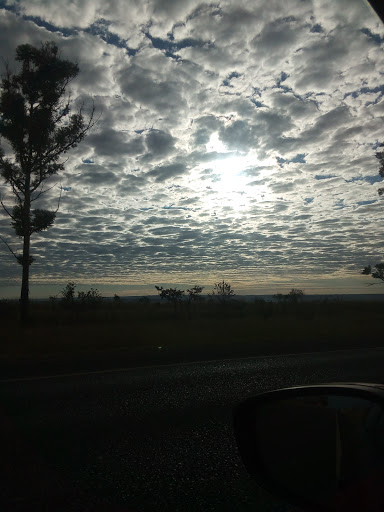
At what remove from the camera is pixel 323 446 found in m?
1.31

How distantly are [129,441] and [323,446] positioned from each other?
3.00 metres

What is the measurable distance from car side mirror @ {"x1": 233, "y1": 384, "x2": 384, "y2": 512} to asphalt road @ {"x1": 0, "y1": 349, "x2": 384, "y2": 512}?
138 centimetres

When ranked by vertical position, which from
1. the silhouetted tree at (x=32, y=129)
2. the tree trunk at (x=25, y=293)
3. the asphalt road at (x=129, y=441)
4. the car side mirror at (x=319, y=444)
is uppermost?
the silhouetted tree at (x=32, y=129)

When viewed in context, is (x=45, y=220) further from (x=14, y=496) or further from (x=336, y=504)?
(x=336, y=504)

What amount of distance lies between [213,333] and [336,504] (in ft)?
45.6

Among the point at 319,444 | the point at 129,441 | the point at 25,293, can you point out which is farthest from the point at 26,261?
the point at 319,444

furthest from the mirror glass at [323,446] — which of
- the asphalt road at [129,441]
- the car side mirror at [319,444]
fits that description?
the asphalt road at [129,441]

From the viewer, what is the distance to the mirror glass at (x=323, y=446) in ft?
3.69

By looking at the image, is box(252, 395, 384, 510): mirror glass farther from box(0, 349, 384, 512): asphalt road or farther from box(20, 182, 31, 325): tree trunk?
box(20, 182, 31, 325): tree trunk

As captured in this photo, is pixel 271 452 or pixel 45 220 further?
pixel 45 220

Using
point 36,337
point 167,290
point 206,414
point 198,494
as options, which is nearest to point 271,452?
point 198,494

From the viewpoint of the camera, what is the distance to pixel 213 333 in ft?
48.8

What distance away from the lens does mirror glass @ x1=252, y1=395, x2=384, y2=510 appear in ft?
3.69

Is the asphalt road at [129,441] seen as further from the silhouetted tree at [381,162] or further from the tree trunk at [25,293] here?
the silhouetted tree at [381,162]
